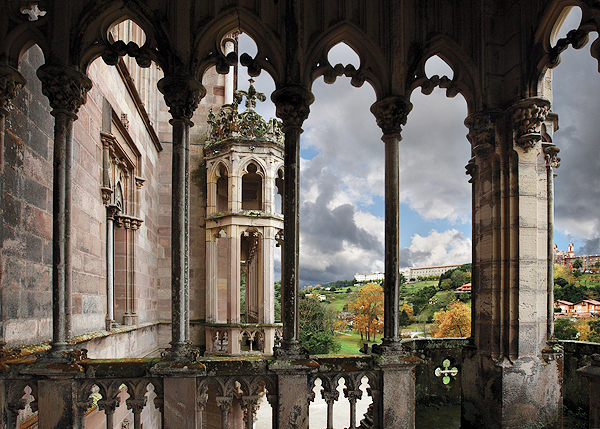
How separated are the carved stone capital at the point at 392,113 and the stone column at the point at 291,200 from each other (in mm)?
723

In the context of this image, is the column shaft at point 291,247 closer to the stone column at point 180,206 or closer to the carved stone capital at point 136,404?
the stone column at point 180,206

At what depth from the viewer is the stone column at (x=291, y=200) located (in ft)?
12.5

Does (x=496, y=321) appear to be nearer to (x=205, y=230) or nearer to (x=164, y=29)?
(x=164, y=29)

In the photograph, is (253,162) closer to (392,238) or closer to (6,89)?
(392,238)

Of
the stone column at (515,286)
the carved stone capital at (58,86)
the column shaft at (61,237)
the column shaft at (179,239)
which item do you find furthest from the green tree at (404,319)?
the carved stone capital at (58,86)

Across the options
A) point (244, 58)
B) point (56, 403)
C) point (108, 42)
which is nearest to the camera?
point (56, 403)

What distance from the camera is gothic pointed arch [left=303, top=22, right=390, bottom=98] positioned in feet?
13.7

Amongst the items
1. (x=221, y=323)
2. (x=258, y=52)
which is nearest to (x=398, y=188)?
(x=258, y=52)

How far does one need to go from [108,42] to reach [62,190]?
146cm

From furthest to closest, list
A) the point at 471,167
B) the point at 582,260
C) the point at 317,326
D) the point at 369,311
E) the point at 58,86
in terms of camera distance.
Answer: the point at 317,326
the point at 369,311
the point at 582,260
the point at 471,167
the point at 58,86

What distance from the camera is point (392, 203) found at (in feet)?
13.4

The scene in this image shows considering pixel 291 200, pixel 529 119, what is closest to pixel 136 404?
pixel 291 200

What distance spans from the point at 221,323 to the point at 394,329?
23.1 ft

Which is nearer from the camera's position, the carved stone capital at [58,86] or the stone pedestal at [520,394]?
the carved stone capital at [58,86]
